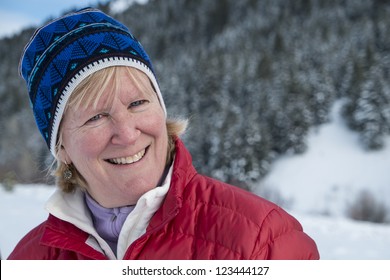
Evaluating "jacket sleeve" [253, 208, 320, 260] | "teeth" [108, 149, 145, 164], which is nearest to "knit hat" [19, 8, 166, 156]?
"teeth" [108, 149, 145, 164]

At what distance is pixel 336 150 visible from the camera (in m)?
30.7

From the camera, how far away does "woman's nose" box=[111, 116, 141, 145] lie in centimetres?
133

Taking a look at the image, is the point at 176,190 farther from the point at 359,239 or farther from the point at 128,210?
the point at 359,239

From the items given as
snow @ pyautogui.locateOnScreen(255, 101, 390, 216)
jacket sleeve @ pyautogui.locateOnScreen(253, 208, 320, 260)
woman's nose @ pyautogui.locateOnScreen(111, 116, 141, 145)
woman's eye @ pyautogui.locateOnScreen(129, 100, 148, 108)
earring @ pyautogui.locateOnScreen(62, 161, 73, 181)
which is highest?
woman's eye @ pyautogui.locateOnScreen(129, 100, 148, 108)

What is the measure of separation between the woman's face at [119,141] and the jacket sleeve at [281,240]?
1.42ft

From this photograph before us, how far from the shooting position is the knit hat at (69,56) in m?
1.35

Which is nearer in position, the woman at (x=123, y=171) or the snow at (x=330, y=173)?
the woman at (x=123, y=171)

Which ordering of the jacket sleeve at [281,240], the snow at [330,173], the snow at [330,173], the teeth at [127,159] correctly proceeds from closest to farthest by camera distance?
1. the jacket sleeve at [281,240]
2. the teeth at [127,159]
3. the snow at [330,173]
4. the snow at [330,173]

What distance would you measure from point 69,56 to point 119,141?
34cm

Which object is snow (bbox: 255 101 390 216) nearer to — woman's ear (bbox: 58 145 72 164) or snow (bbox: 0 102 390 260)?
snow (bbox: 0 102 390 260)

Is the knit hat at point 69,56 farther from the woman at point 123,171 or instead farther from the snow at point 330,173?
the snow at point 330,173

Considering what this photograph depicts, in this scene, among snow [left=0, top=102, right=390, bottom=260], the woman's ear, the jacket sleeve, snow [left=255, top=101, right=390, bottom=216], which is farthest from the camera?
snow [left=255, top=101, right=390, bottom=216]

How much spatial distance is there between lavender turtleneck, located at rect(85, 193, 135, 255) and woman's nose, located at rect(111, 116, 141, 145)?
28 cm

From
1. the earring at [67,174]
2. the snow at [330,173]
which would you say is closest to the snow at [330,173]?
the snow at [330,173]
